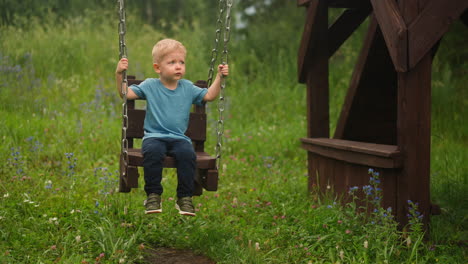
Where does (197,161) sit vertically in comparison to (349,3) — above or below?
below

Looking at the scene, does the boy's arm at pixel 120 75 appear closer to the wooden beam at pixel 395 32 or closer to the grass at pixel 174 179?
the grass at pixel 174 179

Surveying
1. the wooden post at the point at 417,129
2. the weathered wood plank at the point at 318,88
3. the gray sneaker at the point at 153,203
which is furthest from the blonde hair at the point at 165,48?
the weathered wood plank at the point at 318,88

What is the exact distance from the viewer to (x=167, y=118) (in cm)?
442

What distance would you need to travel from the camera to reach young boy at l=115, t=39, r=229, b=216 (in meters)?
4.14

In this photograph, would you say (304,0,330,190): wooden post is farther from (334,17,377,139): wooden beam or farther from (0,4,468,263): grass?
(0,4,468,263): grass

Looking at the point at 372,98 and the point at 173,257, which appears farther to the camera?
the point at 372,98

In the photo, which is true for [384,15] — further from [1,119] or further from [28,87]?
[28,87]

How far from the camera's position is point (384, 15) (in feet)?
15.3

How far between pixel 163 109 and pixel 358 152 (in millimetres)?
1884

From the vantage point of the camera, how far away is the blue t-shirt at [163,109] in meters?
4.41

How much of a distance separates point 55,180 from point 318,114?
3004 millimetres

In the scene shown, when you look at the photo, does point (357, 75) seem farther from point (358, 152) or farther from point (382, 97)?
point (358, 152)

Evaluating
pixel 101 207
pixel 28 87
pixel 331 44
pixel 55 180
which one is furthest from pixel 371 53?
pixel 28 87

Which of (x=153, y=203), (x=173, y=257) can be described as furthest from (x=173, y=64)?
(x=173, y=257)
